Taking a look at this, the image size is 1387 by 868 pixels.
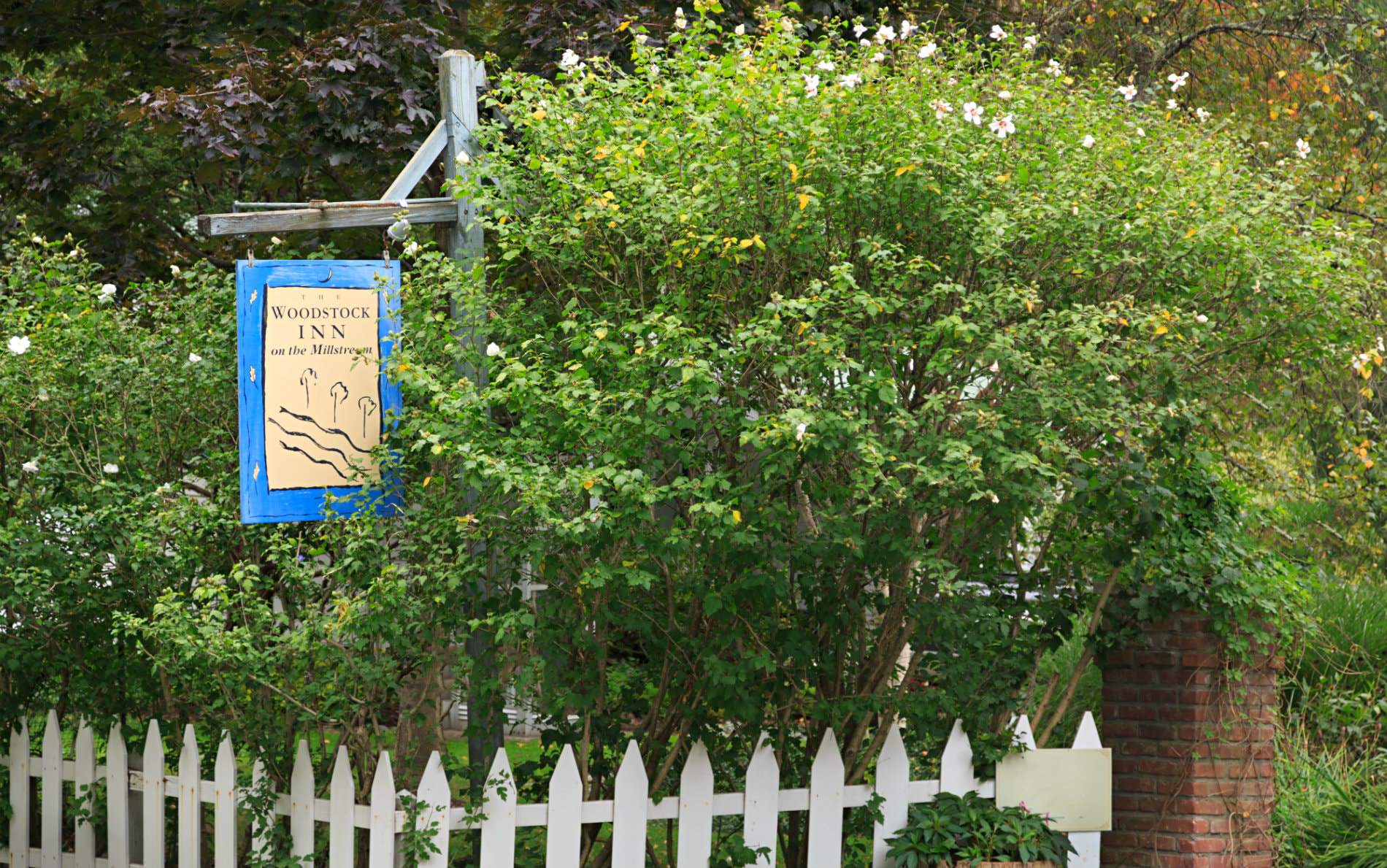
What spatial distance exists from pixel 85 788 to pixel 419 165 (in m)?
2.88

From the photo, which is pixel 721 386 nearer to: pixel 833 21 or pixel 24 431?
pixel 833 21

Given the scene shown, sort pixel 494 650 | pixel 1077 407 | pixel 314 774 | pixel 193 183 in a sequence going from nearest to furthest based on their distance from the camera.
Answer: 1. pixel 1077 407
2. pixel 494 650
3. pixel 314 774
4. pixel 193 183

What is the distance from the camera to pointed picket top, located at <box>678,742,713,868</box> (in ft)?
16.5

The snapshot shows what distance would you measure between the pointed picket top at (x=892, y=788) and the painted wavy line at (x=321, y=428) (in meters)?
2.18

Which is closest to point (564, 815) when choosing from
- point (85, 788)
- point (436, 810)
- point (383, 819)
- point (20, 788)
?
point (436, 810)

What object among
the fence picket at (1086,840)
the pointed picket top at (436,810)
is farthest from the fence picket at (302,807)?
the fence picket at (1086,840)

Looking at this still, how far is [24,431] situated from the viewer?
5.52 meters

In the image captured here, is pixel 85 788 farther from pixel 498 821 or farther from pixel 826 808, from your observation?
pixel 826 808

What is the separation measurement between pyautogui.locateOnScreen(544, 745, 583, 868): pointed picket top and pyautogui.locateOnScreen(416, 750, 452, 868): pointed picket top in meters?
0.35

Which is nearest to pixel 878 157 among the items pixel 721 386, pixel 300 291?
pixel 721 386

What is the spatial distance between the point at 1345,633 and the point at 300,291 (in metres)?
5.87

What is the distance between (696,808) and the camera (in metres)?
5.04

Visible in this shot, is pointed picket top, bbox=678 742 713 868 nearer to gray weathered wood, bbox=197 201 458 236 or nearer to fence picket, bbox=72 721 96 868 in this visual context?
gray weathered wood, bbox=197 201 458 236

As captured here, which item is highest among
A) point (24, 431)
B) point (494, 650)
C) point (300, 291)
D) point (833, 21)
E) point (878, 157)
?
point (833, 21)
